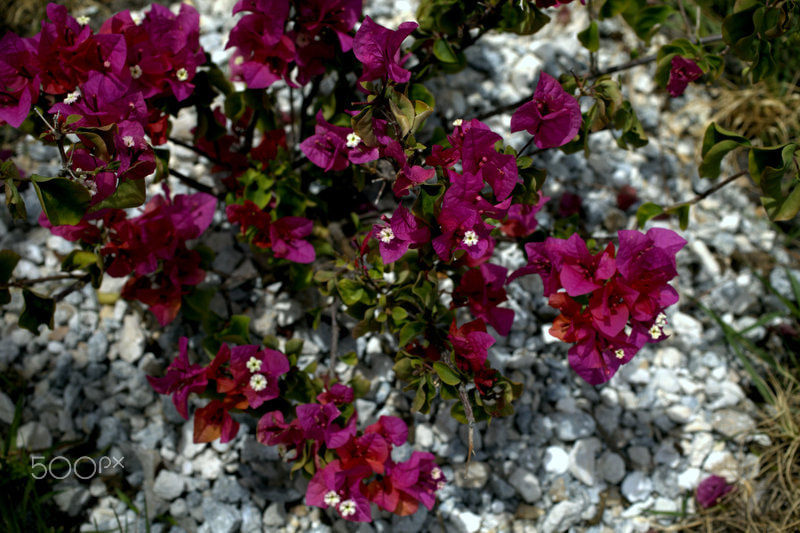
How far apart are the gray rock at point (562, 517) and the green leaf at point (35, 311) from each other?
139cm

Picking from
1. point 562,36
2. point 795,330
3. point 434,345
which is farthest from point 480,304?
point 562,36

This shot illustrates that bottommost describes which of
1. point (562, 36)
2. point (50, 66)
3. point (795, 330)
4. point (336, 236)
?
point (795, 330)

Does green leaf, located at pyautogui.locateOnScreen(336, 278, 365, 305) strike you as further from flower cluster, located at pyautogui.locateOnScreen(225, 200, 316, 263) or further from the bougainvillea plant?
flower cluster, located at pyautogui.locateOnScreen(225, 200, 316, 263)

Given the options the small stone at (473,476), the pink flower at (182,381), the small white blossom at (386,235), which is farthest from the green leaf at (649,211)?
the pink flower at (182,381)

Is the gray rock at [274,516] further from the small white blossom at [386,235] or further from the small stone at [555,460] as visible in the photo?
the small white blossom at [386,235]

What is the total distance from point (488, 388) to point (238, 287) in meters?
0.93

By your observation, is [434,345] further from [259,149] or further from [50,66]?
[50,66]

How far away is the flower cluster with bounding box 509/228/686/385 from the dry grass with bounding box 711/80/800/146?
1.26m

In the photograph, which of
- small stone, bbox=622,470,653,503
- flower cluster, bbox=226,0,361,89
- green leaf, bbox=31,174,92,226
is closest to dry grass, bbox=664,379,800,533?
small stone, bbox=622,470,653,503

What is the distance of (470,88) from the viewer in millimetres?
2301

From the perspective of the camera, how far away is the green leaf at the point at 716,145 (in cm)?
139

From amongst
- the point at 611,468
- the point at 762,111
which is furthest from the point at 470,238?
the point at 762,111

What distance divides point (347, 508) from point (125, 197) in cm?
80

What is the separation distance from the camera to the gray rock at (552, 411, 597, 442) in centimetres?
188
